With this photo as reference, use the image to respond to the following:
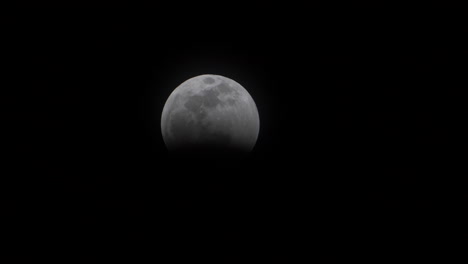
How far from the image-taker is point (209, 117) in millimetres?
6527

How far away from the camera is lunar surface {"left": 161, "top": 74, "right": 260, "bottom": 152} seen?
21.4 feet

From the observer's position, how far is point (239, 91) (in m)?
6.93

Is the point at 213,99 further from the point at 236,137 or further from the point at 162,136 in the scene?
the point at 162,136

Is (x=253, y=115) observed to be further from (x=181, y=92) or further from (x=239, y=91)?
(x=181, y=92)

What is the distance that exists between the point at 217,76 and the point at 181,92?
585 mm

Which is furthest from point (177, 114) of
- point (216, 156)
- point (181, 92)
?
point (216, 156)

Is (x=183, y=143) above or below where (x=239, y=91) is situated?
below

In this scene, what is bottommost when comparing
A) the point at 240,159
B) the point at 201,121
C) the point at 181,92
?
the point at 240,159

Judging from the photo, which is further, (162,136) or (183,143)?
(162,136)

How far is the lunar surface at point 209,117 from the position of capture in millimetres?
6535

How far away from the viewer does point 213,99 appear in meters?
6.64

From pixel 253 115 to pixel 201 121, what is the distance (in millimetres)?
845

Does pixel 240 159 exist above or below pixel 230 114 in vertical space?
below

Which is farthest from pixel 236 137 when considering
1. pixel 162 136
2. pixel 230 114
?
pixel 162 136
